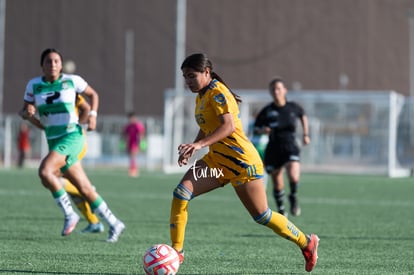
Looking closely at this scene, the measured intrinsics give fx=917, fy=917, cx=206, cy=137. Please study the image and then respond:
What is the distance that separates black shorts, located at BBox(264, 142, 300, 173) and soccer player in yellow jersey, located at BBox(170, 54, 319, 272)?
580 cm

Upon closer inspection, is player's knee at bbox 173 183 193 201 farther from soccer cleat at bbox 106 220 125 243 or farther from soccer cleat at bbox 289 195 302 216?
soccer cleat at bbox 289 195 302 216

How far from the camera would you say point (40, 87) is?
10.2 m

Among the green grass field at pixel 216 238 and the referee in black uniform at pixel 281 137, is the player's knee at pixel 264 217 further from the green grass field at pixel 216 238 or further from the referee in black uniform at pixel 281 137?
the referee in black uniform at pixel 281 137

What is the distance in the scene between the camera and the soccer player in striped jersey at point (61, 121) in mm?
10086

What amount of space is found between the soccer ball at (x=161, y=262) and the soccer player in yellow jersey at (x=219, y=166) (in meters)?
0.22

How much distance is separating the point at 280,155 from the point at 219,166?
19.6ft

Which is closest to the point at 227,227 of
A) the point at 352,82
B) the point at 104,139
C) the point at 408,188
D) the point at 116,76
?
the point at 408,188

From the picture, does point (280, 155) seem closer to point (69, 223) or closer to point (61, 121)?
point (69, 223)

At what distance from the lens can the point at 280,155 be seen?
13.6 metres

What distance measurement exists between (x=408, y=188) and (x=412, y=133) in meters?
14.9

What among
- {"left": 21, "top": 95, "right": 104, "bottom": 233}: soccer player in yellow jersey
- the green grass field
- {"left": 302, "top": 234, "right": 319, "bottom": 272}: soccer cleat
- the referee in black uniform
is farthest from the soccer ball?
the referee in black uniform

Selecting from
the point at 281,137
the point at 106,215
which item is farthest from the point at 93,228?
the point at 281,137

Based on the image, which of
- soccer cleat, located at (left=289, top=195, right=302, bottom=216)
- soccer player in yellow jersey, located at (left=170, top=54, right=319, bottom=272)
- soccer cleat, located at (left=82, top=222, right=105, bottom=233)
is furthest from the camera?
→ soccer cleat, located at (left=289, top=195, right=302, bottom=216)

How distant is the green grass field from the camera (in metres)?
8.17
